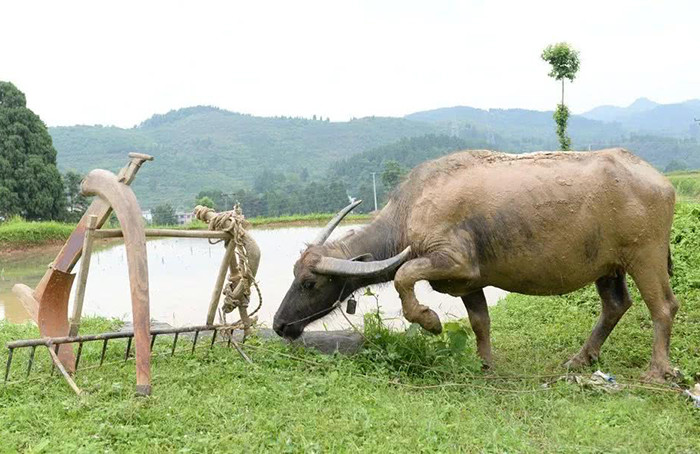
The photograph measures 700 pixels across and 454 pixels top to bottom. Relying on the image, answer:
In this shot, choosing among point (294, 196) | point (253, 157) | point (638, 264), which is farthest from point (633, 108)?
point (638, 264)

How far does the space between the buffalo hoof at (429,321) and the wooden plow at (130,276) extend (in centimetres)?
121

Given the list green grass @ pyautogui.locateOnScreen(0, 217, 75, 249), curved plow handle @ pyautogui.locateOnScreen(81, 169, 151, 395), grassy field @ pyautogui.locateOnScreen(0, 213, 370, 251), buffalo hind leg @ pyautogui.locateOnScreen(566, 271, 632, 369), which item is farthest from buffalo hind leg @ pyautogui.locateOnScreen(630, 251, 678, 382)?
green grass @ pyautogui.locateOnScreen(0, 217, 75, 249)

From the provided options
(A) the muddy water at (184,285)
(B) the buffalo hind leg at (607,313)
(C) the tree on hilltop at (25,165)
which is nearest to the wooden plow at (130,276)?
(A) the muddy water at (184,285)

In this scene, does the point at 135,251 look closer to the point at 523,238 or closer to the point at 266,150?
the point at 523,238

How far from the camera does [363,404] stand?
3.57 metres

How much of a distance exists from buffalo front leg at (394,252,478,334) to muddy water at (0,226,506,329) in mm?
582

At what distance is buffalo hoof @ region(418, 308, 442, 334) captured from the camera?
4426 millimetres

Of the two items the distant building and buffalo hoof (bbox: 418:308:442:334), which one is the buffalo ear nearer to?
buffalo hoof (bbox: 418:308:442:334)

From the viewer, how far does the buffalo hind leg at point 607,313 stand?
4.92 meters

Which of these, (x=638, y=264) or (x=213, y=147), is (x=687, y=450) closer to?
(x=638, y=264)

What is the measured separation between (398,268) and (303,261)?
705mm

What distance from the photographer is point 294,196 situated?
21.7 metres

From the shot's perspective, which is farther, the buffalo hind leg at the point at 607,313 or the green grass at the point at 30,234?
the green grass at the point at 30,234

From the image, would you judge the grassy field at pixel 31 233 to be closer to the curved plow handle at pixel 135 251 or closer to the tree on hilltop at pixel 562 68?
the tree on hilltop at pixel 562 68
